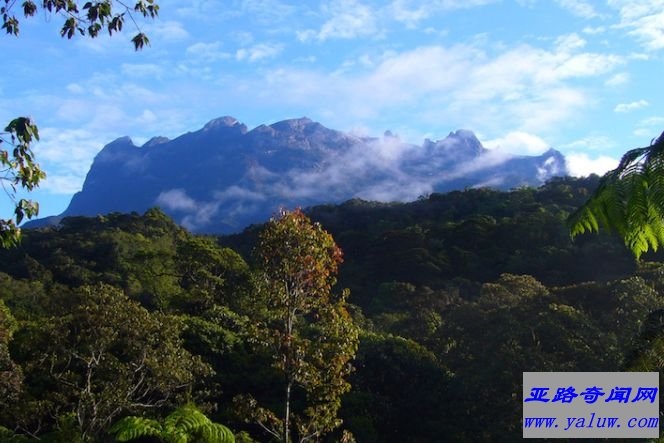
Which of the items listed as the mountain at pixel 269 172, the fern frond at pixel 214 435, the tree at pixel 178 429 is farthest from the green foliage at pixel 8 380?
the mountain at pixel 269 172

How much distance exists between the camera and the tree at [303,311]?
24.3 ft

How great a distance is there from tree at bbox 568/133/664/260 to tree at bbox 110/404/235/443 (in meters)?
5.59

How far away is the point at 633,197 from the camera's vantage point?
3381 millimetres

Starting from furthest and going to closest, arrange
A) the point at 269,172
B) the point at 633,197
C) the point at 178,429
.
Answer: the point at 269,172
the point at 178,429
the point at 633,197

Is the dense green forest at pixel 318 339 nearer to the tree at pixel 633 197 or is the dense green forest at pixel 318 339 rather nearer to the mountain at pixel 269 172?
Answer: the tree at pixel 633 197

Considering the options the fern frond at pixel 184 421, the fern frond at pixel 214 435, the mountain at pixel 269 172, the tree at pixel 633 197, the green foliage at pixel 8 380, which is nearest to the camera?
the tree at pixel 633 197

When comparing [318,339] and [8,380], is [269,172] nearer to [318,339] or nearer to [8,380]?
[8,380]

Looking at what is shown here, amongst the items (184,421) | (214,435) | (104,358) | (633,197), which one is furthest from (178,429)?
(633,197)

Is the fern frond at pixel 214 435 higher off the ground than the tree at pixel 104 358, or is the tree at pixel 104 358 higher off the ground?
the tree at pixel 104 358

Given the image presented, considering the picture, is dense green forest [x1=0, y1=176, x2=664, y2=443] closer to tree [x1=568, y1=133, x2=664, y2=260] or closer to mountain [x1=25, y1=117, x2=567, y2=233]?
tree [x1=568, y1=133, x2=664, y2=260]

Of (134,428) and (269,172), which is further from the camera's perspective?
(269,172)

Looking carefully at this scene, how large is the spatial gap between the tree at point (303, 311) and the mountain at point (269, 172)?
420 ft

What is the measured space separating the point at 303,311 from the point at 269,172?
158 meters

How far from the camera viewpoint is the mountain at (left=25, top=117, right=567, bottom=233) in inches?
5812
